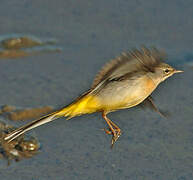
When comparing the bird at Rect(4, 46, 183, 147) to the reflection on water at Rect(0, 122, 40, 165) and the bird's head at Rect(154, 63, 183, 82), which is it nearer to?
the bird's head at Rect(154, 63, 183, 82)

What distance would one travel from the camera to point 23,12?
1005 centimetres

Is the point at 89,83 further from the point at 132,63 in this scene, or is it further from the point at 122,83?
the point at 132,63

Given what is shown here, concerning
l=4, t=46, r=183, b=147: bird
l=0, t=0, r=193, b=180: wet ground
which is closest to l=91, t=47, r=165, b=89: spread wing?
l=4, t=46, r=183, b=147: bird

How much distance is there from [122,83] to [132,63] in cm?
31

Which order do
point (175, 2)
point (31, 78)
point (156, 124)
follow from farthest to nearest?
1. point (175, 2)
2. point (31, 78)
3. point (156, 124)

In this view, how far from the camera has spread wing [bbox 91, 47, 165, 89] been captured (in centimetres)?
626

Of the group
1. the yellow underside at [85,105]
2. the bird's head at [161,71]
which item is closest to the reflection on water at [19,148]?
the yellow underside at [85,105]

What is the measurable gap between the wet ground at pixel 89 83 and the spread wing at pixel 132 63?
129 cm

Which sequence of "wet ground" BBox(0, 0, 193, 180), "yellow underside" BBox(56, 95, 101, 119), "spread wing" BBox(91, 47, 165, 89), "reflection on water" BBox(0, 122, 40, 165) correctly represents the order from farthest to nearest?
"reflection on water" BBox(0, 122, 40, 165) → "wet ground" BBox(0, 0, 193, 180) → "yellow underside" BBox(56, 95, 101, 119) → "spread wing" BBox(91, 47, 165, 89)

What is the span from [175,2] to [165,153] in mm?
3591

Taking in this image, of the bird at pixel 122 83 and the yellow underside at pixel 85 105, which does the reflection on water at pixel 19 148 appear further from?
the yellow underside at pixel 85 105

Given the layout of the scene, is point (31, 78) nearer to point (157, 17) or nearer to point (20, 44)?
point (20, 44)

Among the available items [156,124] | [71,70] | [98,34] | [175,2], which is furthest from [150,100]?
[175,2]

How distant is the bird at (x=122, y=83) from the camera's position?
629 cm
